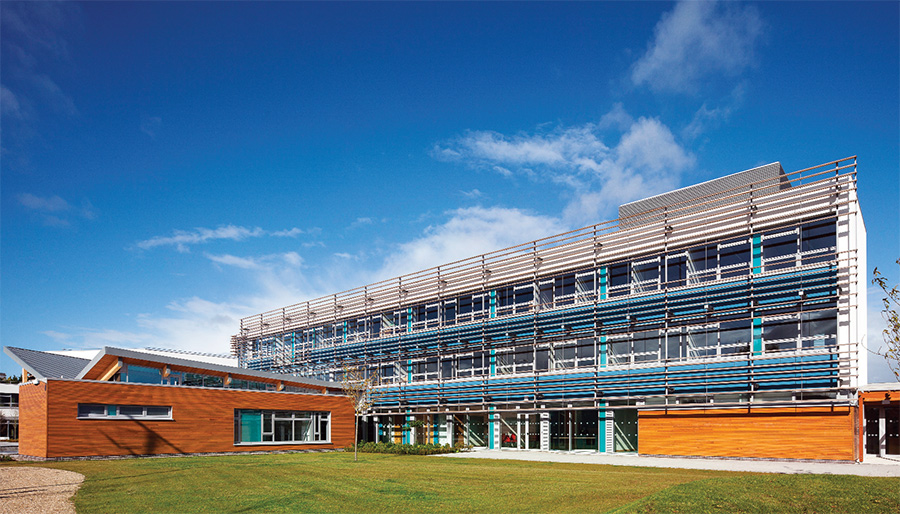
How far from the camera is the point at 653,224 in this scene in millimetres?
27750

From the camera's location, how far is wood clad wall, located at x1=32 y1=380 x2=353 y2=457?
2281cm

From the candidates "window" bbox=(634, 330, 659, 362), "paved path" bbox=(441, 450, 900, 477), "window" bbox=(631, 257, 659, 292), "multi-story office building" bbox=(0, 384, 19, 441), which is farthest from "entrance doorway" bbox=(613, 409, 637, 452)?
"multi-story office building" bbox=(0, 384, 19, 441)

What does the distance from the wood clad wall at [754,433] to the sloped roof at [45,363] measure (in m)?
23.7

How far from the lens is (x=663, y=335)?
26.9m

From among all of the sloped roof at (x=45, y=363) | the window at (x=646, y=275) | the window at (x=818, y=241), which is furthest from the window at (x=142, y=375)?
the window at (x=818, y=241)

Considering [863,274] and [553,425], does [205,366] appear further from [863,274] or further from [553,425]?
[863,274]

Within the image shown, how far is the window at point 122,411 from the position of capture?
2369cm

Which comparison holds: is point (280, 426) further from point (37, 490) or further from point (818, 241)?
point (818, 241)

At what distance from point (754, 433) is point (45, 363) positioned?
2807 centimetres

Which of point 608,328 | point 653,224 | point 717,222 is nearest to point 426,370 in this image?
point 608,328

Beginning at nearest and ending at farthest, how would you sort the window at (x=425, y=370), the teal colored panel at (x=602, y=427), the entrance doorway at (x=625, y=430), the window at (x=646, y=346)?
the window at (x=646, y=346), the entrance doorway at (x=625, y=430), the teal colored panel at (x=602, y=427), the window at (x=425, y=370)

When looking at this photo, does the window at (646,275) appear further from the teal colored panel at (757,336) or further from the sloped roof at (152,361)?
the sloped roof at (152,361)

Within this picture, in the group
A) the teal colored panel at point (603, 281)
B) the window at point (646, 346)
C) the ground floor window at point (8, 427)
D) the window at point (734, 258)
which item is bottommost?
the ground floor window at point (8, 427)

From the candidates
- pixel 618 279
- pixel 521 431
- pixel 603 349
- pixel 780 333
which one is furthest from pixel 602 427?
pixel 780 333
